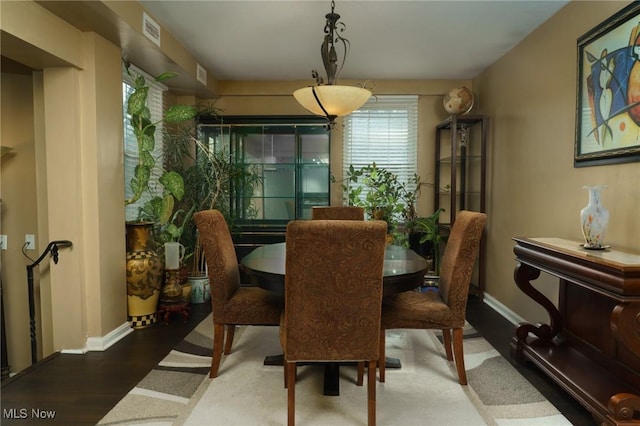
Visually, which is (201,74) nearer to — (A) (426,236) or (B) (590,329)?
(A) (426,236)

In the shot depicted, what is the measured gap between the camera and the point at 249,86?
15.2ft

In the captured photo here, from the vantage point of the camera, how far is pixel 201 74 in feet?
13.2

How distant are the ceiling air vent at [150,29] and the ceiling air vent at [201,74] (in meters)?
0.94

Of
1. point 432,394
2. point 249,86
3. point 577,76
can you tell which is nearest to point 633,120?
point 577,76

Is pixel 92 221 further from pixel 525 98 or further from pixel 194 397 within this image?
pixel 525 98

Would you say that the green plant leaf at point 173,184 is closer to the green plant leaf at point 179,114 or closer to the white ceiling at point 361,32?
the green plant leaf at point 179,114

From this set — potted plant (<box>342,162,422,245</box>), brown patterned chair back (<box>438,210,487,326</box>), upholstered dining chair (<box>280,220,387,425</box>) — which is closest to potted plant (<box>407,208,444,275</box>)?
potted plant (<box>342,162,422,245</box>)

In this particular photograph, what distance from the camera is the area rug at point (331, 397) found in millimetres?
1934

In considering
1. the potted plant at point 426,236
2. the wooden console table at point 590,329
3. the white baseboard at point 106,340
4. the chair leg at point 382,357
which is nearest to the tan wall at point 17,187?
the white baseboard at point 106,340

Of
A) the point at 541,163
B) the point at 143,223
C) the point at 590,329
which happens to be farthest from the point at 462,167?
the point at 143,223

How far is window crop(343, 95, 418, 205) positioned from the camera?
184 inches

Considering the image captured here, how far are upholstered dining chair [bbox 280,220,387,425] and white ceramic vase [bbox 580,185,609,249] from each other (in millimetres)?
1238

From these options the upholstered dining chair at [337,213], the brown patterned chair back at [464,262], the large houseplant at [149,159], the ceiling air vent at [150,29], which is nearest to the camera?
the brown patterned chair back at [464,262]

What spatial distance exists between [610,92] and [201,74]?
3.48 metres
